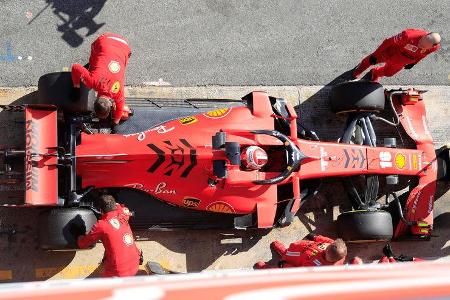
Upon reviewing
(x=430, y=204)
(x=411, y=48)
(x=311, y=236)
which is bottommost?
(x=311, y=236)

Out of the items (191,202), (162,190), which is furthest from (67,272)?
(191,202)

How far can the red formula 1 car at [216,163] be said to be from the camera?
6.47 meters

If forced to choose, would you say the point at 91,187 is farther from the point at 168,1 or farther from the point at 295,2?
the point at 295,2

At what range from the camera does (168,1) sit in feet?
26.1

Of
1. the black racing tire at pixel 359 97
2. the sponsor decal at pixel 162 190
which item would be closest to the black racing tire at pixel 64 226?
the sponsor decal at pixel 162 190

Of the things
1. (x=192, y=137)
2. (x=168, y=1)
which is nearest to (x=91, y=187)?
(x=192, y=137)

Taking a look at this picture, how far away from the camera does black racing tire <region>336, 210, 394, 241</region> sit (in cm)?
733

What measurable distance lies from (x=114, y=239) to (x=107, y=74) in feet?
5.60

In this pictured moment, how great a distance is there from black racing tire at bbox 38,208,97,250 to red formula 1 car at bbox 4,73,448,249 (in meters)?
0.01

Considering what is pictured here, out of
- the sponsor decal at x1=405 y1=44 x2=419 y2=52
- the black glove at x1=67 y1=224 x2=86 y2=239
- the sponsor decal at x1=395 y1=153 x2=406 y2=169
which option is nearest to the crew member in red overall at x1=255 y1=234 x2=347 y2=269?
the sponsor decal at x1=395 y1=153 x2=406 y2=169

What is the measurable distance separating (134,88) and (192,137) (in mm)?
1361

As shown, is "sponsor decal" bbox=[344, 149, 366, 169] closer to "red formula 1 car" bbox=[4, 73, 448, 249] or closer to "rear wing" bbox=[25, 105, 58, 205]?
"red formula 1 car" bbox=[4, 73, 448, 249]

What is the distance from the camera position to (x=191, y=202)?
693cm

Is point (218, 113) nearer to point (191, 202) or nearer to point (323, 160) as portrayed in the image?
point (191, 202)
